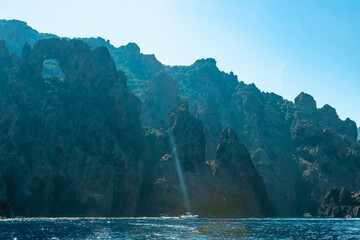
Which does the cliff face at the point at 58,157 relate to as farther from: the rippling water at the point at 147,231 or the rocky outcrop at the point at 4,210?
the rippling water at the point at 147,231

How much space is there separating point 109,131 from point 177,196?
151 feet

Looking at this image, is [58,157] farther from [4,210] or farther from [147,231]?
[147,231]

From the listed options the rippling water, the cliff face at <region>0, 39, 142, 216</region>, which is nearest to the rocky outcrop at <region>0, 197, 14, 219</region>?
the cliff face at <region>0, 39, 142, 216</region>

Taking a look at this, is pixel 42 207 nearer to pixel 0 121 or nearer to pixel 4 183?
pixel 4 183

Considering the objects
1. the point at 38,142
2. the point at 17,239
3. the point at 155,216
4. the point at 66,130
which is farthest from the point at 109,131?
the point at 17,239

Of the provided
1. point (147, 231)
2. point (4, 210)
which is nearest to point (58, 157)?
point (4, 210)

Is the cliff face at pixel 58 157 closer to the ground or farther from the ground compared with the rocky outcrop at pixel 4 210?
farther from the ground

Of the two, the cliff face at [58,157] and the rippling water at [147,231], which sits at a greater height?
the cliff face at [58,157]

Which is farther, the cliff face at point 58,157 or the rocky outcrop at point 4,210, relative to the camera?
the cliff face at point 58,157

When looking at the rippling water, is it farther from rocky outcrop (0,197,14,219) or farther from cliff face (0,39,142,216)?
cliff face (0,39,142,216)

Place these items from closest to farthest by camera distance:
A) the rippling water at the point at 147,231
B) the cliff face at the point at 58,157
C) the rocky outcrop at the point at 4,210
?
the rippling water at the point at 147,231 < the rocky outcrop at the point at 4,210 < the cliff face at the point at 58,157

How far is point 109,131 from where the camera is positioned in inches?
7623

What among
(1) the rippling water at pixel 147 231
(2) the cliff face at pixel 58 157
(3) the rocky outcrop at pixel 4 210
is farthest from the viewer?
(2) the cliff face at pixel 58 157

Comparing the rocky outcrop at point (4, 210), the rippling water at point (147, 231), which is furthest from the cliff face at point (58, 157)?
the rippling water at point (147, 231)
